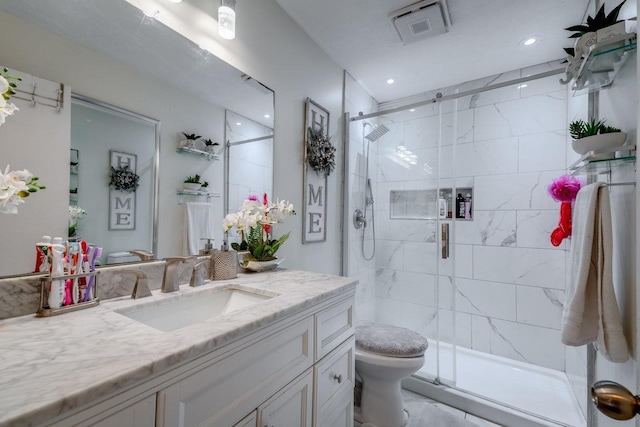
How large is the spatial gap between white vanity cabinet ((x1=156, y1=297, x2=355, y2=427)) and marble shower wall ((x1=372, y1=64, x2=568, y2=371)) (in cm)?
145

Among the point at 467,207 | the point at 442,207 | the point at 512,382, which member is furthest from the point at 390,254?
the point at 512,382

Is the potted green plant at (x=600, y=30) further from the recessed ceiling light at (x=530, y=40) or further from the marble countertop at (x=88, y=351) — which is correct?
the marble countertop at (x=88, y=351)

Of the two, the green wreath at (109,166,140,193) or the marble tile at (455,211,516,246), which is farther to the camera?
the marble tile at (455,211,516,246)

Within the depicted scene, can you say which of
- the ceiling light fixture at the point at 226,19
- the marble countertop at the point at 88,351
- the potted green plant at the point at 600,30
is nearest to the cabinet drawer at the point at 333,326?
the marble countertop at the point at 88,351

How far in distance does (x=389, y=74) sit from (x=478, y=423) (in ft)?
8.57

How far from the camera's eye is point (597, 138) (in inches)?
42.3

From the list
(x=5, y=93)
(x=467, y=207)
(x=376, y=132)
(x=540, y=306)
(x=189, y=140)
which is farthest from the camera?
(x=376, y=132)

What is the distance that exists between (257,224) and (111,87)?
79 centimetres

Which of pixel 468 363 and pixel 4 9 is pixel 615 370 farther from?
pixel 4 9

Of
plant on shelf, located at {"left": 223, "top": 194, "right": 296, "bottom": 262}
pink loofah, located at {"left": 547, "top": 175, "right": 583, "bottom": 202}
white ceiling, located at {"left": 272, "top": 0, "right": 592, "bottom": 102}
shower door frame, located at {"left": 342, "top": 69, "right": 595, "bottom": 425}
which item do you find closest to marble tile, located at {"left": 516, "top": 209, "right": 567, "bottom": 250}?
pink loofah, located at {"left": 547, "top": 175, "right": 583, "bottom": 202}

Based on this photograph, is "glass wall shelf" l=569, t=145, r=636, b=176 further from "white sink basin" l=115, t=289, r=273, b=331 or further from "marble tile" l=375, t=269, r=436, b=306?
"marble tile" l=375, t=269, r=436, b=306

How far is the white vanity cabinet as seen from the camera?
623 mm

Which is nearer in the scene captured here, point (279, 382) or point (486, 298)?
point (279, 382)

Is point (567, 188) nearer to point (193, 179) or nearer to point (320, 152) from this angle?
point (320, 152)
